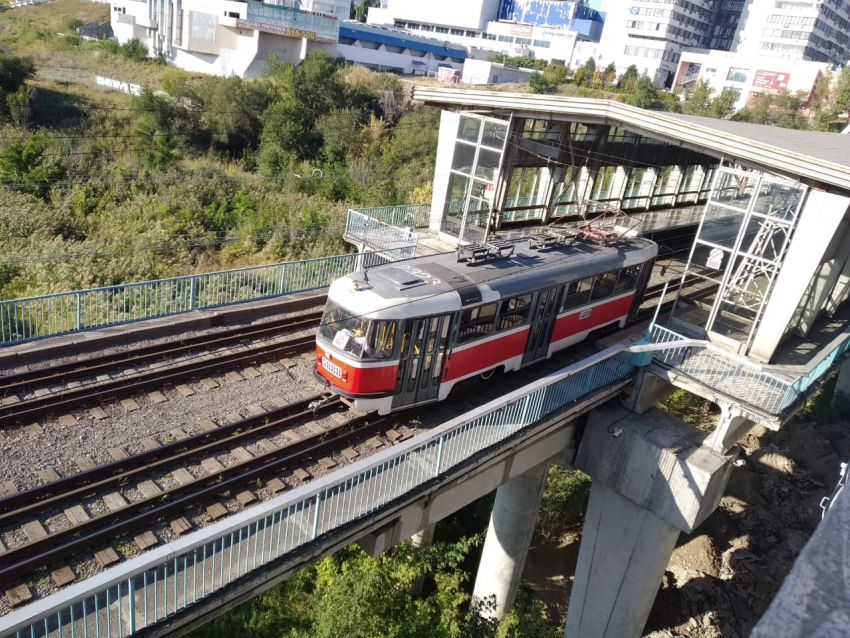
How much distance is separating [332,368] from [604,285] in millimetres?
7122

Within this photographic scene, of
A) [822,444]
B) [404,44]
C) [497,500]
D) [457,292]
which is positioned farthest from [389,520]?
[404,44]

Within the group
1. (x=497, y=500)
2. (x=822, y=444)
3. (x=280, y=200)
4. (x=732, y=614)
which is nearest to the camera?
(x=497, y=500)

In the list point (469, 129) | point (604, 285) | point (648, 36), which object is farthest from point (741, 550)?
point (648, 36)

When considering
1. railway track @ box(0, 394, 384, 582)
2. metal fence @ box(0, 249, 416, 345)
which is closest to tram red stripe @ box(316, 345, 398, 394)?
railway track @ box(0, 394, 384, 582)

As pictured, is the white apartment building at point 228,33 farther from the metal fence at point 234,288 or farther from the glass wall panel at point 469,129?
the metal fence at point 234,288

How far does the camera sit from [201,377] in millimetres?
12195

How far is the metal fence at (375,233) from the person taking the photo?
19.9 metres

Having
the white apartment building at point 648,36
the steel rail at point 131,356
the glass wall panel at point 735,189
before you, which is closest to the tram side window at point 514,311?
the steel rail at point 131,356

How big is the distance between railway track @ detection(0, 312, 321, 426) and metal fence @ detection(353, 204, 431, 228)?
8.20m

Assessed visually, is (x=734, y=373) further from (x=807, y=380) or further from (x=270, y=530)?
(x=270, y=530)

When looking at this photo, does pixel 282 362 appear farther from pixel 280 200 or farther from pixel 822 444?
pixel 280 200

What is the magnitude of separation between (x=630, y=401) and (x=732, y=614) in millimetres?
8004

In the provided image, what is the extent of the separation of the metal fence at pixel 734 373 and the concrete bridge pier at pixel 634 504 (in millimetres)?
1372

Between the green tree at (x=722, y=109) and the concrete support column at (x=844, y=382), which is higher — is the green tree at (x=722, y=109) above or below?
above
